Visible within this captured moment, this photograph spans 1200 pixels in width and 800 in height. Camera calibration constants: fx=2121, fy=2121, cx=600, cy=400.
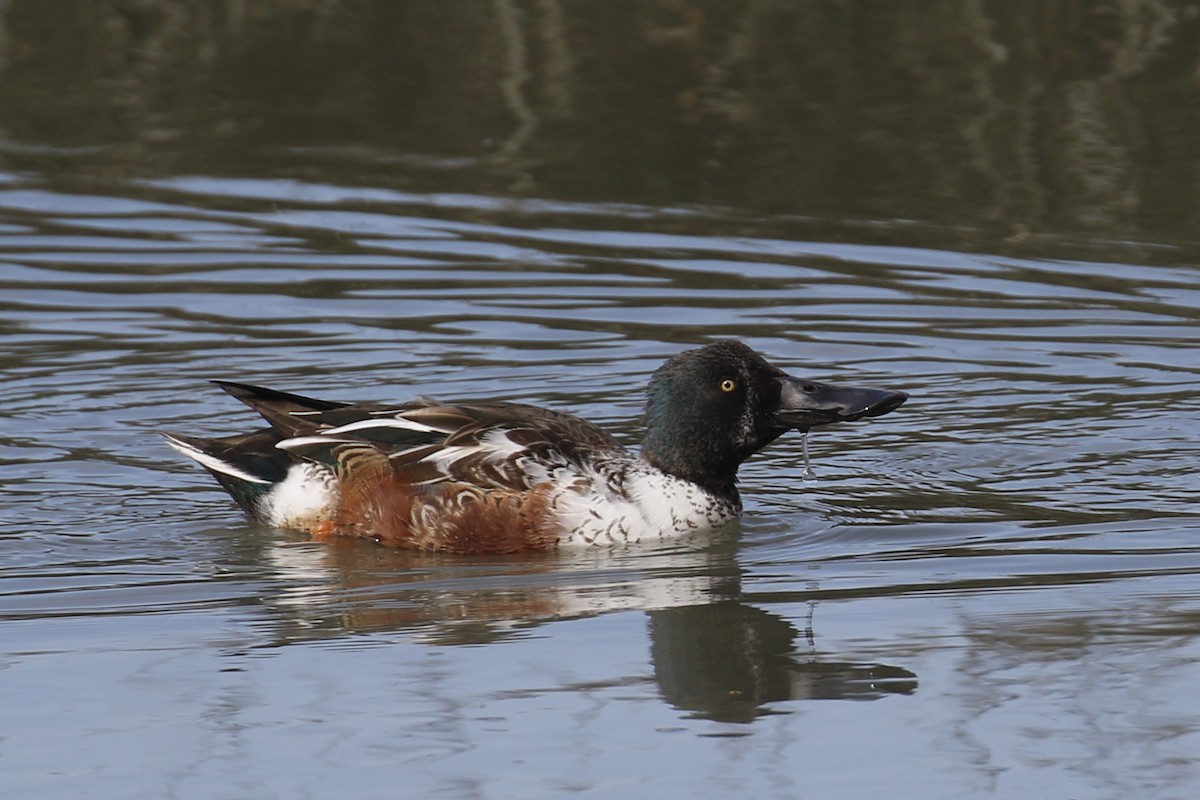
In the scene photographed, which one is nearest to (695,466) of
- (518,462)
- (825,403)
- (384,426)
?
(825,403)

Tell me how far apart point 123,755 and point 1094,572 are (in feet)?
11.0

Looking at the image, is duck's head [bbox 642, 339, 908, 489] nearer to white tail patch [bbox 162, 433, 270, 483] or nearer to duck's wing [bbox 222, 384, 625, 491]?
duck's wing [bbox 222, 384, 625, 491]

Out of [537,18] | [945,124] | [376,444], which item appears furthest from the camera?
[537,18]

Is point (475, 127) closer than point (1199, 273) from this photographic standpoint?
No

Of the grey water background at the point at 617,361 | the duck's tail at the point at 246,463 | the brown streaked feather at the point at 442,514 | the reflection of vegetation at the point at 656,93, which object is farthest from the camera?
the reflection of vegetation at the point at 656,93

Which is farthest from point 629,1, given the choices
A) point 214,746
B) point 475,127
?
point 214,746

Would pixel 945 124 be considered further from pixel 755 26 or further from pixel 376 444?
pixel 376 444

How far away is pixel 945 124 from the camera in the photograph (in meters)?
14.8

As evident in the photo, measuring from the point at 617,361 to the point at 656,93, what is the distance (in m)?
5.07

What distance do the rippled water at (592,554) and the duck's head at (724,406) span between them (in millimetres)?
344

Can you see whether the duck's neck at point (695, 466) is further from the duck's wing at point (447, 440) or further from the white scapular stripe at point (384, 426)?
the white scapular stripe at point (384, 426)

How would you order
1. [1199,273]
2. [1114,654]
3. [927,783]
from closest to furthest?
1. [927,783]
2. [1114,654]
3. [1199,273]

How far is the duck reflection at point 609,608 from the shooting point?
591cm

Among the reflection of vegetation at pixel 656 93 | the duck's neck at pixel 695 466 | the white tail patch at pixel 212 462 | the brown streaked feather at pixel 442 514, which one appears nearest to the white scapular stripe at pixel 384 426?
the brown streaked feather at pixel 442 514
